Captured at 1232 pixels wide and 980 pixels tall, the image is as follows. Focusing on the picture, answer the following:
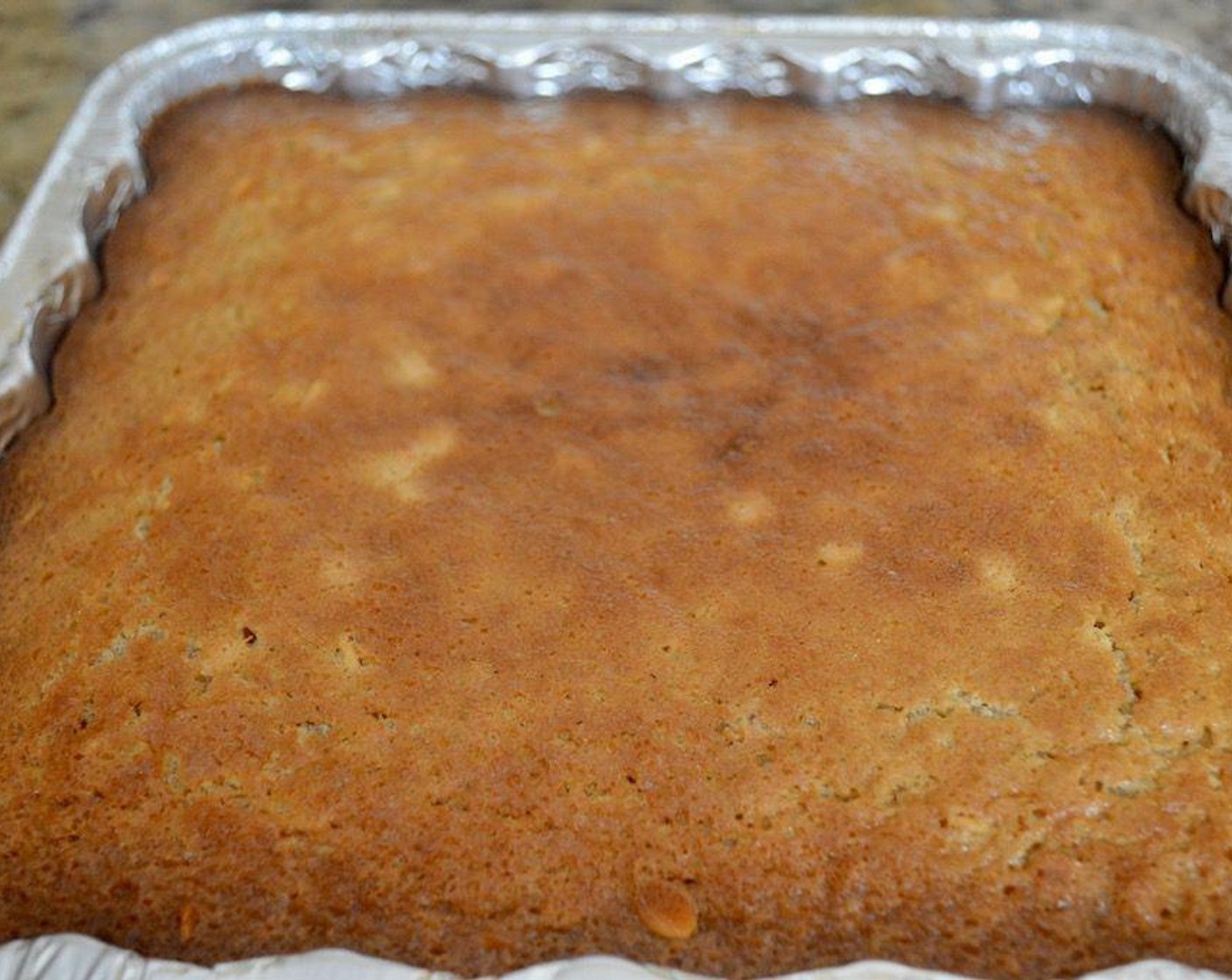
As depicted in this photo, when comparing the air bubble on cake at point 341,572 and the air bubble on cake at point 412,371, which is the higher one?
the air bubble on cake at point 412,371

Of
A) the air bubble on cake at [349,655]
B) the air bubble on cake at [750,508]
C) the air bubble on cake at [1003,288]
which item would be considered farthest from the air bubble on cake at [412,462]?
the air bubble on cake at [1003,288]

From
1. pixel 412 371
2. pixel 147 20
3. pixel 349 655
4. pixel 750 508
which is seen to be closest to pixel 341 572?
pixel 349 655

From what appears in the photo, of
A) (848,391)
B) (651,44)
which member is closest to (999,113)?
(651,44)

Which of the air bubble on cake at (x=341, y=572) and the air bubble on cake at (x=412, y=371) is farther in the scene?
the air bubble on cake at (x=412, y=371)

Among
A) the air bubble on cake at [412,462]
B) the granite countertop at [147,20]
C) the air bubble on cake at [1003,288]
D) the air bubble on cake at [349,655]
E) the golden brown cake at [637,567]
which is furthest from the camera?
the granite countertop at [147,20]

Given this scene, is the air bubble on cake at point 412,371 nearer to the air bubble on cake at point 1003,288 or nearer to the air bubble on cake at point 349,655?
the air bubble on cake at point 349,655

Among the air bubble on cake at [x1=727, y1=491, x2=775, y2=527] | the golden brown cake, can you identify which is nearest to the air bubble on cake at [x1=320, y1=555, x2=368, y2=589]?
the golden brown cake

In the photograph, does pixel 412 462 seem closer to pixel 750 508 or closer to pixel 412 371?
pixel 412 371
